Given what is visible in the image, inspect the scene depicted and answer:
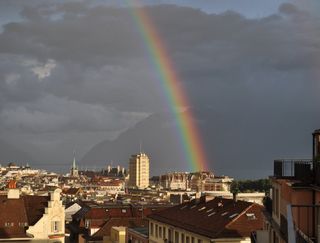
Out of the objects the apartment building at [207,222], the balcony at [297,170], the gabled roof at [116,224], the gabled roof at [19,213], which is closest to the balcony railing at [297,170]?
the balcony at [297,170]

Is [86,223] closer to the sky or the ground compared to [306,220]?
closer to the ground

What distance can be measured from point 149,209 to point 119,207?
165 inches

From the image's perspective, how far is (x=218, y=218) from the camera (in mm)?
46188

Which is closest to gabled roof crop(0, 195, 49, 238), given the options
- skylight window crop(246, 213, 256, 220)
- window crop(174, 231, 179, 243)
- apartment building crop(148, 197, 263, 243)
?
apartment building crop(148, 197, 263, 243)

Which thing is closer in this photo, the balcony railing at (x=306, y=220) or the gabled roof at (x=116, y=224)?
the balcony railing at (x=306, y=220)

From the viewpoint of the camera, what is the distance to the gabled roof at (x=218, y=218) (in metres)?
42.5

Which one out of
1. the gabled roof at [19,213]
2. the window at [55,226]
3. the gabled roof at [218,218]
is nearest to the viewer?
the gabled roof at [218,218]

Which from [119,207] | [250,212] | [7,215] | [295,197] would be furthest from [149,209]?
[295,197]

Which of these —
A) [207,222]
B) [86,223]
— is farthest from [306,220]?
[86,223]

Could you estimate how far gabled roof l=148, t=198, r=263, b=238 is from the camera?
42469mm

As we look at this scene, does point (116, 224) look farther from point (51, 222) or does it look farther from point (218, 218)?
point (218, 218)

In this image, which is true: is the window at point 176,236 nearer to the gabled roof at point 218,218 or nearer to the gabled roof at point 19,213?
the gabled roof at point 218,218

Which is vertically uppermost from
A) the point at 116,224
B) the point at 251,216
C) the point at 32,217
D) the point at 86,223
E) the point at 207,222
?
the point at 251,216

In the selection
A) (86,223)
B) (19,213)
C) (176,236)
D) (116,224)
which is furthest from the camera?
(86,223)
